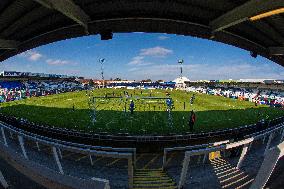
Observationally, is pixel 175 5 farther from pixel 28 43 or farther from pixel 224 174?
pixel 28 43

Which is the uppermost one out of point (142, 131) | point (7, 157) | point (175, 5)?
point (175, 5)

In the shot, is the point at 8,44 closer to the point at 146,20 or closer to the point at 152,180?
the point at 146,20

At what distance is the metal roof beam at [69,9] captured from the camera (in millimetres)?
5898

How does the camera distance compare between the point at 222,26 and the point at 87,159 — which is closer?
the point at 222,26

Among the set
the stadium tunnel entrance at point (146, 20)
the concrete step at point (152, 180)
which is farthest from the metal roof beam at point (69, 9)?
the concrete step at point (152, 180)

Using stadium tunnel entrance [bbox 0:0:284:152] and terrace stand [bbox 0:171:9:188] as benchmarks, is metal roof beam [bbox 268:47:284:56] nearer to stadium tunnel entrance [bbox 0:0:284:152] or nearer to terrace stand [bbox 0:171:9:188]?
stadium tunnel entrance [bbox 0:0:284:152]

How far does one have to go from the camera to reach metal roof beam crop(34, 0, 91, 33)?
5898 millimetres

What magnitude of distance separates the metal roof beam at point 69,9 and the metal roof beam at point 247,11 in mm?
4732

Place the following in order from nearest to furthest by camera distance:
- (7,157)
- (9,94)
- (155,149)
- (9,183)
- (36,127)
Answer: (7,157)
(9,183)
(155,149)
(36,127)
(9,94)

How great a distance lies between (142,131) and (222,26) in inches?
488

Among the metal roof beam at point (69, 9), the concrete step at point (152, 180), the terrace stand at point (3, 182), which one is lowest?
the concrete step at point (152, 180)

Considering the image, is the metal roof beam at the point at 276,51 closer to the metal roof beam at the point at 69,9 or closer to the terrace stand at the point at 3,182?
the metal roof beam at the point at 69,9

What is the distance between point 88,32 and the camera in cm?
945

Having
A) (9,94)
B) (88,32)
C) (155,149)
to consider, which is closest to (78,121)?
(155,149)
